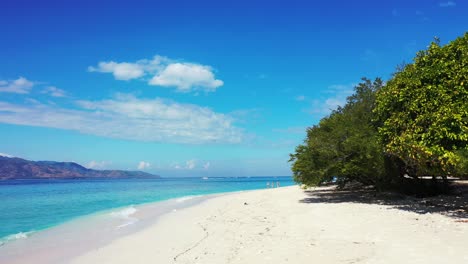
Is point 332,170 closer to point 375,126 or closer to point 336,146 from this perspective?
point 336,146

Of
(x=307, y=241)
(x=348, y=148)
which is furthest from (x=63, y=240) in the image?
(x=348, y=148)

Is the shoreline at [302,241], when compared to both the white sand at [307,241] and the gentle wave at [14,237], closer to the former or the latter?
the white sand at [307,241]

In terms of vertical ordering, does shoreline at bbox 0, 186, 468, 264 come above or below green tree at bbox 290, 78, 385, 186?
below

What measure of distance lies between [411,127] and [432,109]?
1028mm

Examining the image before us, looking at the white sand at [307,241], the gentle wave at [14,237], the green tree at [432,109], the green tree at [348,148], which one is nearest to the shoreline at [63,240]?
the gentle wave at [14,237]

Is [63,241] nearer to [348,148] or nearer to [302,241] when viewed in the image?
[302,241]

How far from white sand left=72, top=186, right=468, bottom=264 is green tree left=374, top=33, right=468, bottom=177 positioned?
246 centimetres

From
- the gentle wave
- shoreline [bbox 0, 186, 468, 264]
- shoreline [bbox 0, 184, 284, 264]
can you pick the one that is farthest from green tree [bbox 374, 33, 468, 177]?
the gentle wave

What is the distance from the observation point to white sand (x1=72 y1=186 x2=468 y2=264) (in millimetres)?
8281

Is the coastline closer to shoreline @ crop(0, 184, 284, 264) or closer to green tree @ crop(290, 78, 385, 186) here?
shoreline @ crop(0, 184, 284, 264)

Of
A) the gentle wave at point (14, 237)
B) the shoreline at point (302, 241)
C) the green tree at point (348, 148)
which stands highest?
the green tree at point (348, 148)

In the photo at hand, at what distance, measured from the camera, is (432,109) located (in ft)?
44.8

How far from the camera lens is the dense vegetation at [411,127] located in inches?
513

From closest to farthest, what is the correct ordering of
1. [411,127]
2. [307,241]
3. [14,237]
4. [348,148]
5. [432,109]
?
[307,241], [432,109], [411,127], [14,237], [348,148]
